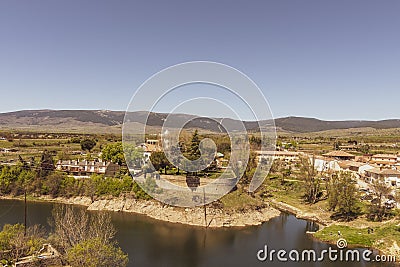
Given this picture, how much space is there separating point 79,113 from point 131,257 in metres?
143

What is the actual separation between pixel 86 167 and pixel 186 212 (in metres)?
12.8

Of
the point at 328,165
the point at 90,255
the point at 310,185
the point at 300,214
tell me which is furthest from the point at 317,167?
the point at 90,255

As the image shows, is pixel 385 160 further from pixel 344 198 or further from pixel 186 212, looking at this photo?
pixel 186 212

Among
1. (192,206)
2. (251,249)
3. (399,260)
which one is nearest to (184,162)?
(192,206)

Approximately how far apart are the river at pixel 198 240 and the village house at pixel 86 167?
6.43 meters

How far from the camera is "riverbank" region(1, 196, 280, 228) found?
18203 millimetres

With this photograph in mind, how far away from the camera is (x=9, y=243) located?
32.9 feet

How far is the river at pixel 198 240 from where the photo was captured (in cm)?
1291

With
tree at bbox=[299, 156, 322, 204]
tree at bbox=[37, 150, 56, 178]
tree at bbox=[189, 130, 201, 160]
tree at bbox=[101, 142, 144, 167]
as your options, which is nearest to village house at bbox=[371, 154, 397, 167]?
tree at bbox=[299, 156, 322, 204]

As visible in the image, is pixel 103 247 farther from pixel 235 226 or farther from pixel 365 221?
pixel 365 221

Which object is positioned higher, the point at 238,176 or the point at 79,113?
the point at 79,113

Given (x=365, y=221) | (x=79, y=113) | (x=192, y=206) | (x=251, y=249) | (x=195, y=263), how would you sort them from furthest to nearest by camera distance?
(x=79, y=113)
(x=192, y=206)
(x=365, y=221)
(x=251, y=249)
(x=195, y=263)

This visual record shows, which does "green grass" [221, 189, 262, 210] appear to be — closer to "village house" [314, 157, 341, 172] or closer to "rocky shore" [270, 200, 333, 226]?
"rocky shore" [270, 200, 333, 226]

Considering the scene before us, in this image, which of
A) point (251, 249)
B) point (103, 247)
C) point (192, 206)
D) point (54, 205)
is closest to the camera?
point (103, 247)
